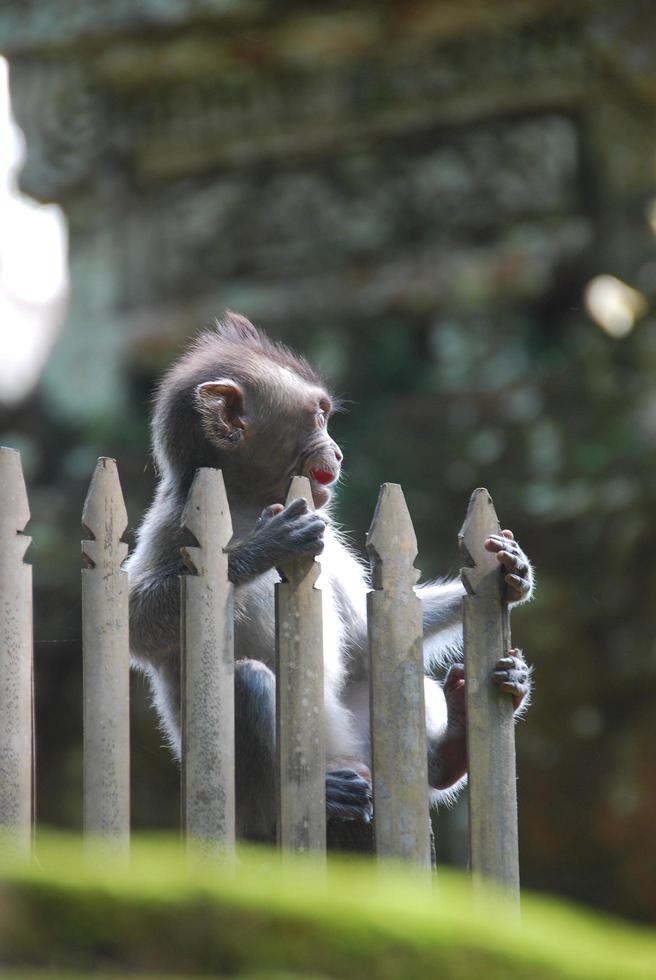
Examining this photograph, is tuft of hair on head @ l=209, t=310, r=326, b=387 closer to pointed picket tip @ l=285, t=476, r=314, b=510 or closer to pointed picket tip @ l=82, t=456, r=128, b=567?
pointed picket tip @ l=285, t=476, r=314, b=510

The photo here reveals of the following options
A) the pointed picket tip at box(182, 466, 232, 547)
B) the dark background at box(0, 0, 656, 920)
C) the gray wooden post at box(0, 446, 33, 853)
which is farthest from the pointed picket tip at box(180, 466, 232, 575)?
the dark background at box(0, 0, 656, 920)

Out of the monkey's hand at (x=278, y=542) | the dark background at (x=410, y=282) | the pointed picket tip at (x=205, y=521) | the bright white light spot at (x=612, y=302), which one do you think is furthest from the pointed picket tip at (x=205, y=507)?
the bright white light spot at (x=612, y=302)

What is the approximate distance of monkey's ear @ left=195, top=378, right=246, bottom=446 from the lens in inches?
170

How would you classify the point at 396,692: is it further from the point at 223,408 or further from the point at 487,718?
the point at 223,408

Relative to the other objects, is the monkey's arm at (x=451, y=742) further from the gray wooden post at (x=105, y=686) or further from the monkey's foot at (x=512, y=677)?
the gray wooden post at (x=105, y=686)

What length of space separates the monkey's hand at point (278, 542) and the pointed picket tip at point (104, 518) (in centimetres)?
29

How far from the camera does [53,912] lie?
1.91 m

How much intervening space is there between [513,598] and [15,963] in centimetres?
196

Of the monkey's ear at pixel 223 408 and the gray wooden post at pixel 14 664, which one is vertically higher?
the monkey's ear at pixel 223 408

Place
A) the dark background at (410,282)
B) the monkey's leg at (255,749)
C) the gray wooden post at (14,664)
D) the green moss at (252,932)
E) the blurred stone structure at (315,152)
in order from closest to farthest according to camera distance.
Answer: the green moss at (252,932)
the gray wooden post at (14,664)
the monkey's leg at (255,749)
the dark background at (410,282)
the blurred stone structure at (315,152)

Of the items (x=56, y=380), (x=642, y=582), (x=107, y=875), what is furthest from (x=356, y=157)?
(x=107, y=875)

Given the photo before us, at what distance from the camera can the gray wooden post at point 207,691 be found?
3266 millimetres

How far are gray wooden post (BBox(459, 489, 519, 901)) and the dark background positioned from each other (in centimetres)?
456

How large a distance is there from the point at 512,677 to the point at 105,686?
0.91 metres
